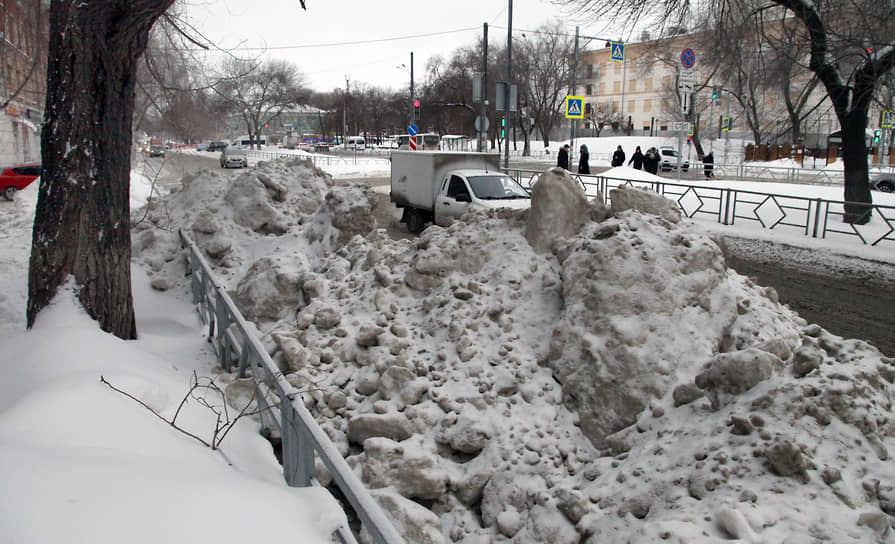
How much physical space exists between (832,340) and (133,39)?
6.35 meters

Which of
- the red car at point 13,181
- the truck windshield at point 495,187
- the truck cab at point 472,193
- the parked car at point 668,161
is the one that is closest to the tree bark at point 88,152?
the truck cab at point 472,193

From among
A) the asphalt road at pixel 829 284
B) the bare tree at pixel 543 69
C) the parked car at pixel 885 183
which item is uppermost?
the bare tree at pixel 543 69

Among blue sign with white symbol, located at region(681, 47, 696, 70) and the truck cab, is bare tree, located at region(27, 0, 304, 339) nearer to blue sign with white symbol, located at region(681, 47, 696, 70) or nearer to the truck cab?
the truck cab

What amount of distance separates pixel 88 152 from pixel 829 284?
10798 millimetres

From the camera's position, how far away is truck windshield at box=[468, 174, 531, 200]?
41.6 feet

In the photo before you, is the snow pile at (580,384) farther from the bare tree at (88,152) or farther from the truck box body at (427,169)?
the truck box body at (427,169)

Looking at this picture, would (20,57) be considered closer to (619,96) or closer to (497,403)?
(497,403)

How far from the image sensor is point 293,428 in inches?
146

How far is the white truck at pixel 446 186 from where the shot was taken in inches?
500

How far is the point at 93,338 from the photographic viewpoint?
527 centimetres

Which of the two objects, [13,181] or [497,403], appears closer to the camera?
[497,403]

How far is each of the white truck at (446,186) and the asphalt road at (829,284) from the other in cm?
95

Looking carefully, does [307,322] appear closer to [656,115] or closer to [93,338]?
[93,338]

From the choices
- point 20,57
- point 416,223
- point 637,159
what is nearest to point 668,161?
point 637,159
